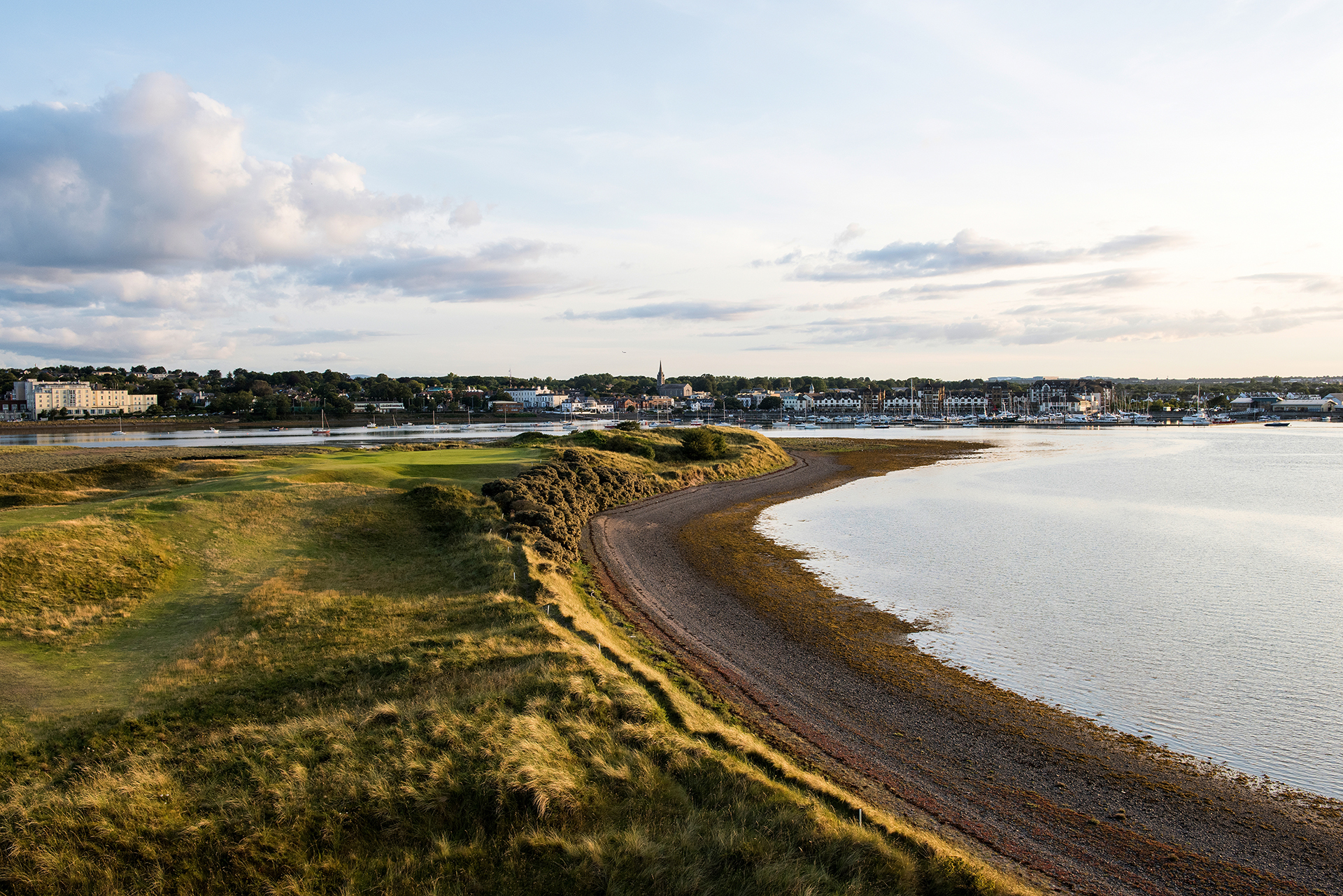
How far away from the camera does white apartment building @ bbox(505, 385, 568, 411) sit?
591 feet

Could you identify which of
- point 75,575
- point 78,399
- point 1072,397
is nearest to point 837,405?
point 1072,397

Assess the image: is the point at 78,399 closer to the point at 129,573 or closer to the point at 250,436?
the point at 250,436

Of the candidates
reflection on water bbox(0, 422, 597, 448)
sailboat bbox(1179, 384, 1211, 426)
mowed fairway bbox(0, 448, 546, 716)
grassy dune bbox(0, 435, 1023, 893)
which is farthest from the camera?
sailboat bbox(1179, 384, 1211, 426)

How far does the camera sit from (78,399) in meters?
138

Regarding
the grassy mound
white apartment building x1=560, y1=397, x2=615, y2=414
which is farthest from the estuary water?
white apartment building x1=560, y1=397, x2=615, y2=414

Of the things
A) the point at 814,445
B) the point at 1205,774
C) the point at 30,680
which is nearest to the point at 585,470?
the point at 30,680

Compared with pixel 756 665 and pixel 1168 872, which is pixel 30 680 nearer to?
pixel 756 665

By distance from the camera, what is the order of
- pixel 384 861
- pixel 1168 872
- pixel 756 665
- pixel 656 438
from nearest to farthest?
pixel 384 861 → pixel 1168 872 → pixel 756 665 → pixel 656 438

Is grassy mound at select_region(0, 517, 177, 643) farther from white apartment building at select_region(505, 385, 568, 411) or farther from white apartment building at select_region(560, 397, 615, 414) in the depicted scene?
white apartment building at select_region(505, 385, 568, 411)

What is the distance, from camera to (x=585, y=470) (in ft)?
108

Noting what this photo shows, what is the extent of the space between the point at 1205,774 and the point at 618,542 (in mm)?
17256

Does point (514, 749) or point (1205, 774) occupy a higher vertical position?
point (514, 749)

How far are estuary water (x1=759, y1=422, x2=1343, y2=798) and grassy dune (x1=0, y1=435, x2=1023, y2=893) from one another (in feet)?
20.8

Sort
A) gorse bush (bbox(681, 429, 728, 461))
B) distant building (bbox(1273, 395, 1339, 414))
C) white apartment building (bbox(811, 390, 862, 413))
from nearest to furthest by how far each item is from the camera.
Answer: gorse bush (bbox(681, 429, 728, 461)) → distant building (bbox(1273, 395, 1339, 414)) → white apartment building (bbox(811, 390, 862, 413))
